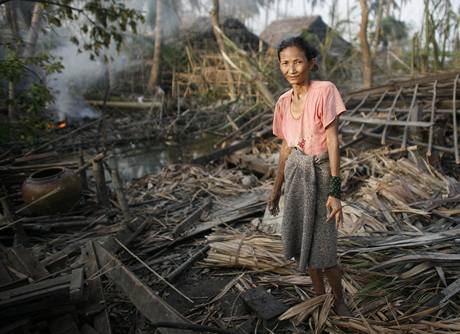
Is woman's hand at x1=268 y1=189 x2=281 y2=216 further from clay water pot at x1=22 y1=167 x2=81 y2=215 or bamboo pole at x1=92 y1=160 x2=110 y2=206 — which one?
clay water pot at x1=22 y1=167 x2=81 y2=215

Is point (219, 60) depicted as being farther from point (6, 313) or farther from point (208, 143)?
point (6, 313)

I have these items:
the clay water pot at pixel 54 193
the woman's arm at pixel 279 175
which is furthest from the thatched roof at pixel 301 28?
the woman's arm at pixel 279 175

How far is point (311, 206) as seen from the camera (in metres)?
2.20

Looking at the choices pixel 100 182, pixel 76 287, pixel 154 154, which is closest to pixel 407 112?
pixel 100 182

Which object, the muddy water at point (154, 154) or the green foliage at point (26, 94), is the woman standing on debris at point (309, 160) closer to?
the green foliage at point (26, 94)

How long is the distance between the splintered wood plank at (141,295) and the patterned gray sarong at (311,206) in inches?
36.2

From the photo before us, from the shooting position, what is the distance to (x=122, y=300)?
2.96 metres

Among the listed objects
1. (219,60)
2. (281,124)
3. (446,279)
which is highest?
(219,60)

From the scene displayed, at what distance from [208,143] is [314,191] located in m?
9.39

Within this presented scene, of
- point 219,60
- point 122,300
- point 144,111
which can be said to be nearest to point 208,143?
point 144,111

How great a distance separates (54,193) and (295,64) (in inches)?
145

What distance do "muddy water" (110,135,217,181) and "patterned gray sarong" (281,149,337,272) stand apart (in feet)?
22.2

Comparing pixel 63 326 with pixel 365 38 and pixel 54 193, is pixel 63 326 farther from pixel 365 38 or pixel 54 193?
pixel 365 38

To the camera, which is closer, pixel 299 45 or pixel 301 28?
pixel 299 45
